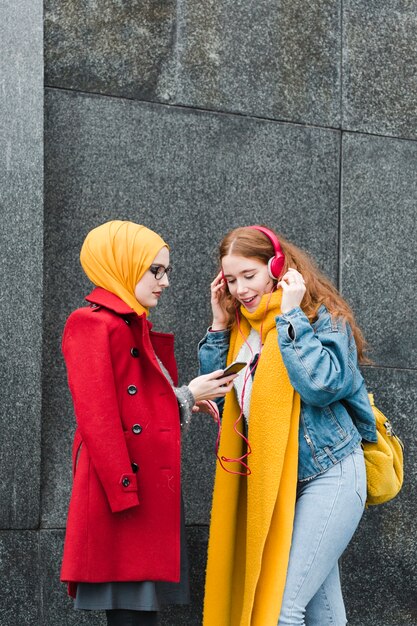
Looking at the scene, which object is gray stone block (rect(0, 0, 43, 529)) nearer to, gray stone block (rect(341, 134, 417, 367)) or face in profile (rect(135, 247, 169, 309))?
face in profile (rect(135, 247, 169, 309))

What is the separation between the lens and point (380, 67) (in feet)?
21.5

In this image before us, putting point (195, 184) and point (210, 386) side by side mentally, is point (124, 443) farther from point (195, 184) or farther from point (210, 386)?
point (195, 184)

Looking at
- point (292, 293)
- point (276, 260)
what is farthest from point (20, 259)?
point (292, 293)

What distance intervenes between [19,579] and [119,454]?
133cm

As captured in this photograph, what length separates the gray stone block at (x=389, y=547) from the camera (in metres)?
6.31

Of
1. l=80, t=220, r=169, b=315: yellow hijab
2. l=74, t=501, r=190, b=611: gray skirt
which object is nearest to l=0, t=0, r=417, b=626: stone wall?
l=80, t=220, r=169, b=315: yellow hijab

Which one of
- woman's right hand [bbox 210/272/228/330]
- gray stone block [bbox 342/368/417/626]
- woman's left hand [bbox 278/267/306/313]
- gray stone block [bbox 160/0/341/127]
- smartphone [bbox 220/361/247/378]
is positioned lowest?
gray stone block [bbox 342/368/417/626]

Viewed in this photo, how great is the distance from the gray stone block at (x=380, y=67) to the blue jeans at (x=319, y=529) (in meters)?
2.54

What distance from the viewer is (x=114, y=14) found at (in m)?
5.89

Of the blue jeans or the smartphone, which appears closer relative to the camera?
the blue jeans

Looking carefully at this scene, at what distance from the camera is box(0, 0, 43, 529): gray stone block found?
542 centimetres

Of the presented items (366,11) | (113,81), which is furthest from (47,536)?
(366,11)

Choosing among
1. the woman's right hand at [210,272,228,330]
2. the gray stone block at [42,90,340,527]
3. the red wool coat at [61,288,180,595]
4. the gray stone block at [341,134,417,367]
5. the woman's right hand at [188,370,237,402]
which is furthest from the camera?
the gray stone block at [341,134,417,367]

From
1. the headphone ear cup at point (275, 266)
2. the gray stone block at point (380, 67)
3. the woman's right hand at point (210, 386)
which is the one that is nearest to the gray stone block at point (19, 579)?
the woman's right hand at point (210, 386)
